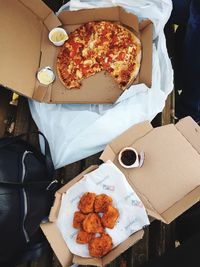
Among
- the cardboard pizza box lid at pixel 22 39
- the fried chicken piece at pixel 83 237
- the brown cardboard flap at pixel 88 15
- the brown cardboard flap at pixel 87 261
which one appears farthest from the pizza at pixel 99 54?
the brown cardboard flap at pixel 87 261

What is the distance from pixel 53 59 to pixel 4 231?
1077 millimetres

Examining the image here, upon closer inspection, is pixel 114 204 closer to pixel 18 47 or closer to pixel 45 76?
pixel 45 76

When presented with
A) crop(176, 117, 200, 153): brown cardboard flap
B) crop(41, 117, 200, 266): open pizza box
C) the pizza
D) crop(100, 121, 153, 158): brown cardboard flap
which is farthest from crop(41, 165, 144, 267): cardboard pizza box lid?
the pizza

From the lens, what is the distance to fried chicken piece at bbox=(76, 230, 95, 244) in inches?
66.9

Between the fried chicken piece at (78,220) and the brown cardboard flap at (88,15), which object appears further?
the brown cardboard flap at (88,15)

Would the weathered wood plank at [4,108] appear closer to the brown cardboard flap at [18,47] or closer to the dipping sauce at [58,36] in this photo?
the brown cardboard flap at [18,47]

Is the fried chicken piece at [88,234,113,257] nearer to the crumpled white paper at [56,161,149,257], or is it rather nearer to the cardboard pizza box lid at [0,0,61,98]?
the crumpled white paper at [56,161,149,257]

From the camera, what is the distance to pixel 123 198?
1.74 meters

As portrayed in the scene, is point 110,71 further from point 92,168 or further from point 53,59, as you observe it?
point 92,168

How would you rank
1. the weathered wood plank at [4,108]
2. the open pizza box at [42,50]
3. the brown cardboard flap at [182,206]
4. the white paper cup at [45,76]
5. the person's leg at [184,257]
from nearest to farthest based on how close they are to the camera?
the person's leg at [184,257] → the brown cardboard flap at [182,206] → the open pizza box at [42,50] → the white paper cup at [45,76] → the weathered wood plank at [4,108]

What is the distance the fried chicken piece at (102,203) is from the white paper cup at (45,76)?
30.1 inches

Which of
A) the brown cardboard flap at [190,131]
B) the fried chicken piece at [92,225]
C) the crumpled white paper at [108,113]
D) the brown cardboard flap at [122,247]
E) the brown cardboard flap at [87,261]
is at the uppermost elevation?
the crumpled white paper at [108,113]

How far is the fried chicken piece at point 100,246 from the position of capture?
167 cm

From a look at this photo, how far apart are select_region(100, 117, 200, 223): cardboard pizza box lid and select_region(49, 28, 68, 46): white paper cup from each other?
0.75 m
